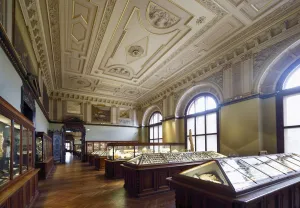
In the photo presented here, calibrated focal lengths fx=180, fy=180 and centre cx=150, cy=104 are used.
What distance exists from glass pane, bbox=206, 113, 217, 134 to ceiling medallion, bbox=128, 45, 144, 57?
4436mm

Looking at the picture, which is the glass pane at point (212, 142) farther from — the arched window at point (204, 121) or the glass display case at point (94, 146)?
the glass display case at point (94, 146)

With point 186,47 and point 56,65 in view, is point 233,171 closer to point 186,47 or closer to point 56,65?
point 186,47

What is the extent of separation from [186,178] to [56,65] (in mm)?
7929

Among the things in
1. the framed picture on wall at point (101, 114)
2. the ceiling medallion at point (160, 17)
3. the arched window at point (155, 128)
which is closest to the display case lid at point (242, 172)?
the ceiling medallion at point (160, 17)

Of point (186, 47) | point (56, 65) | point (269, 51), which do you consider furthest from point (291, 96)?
point (56, 65)

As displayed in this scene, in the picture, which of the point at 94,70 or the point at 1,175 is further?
the point at 94,70

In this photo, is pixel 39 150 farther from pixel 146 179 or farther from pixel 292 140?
pixel 292 140

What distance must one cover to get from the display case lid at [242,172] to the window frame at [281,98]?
269 centimetres

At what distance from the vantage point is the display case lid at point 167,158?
4.61m

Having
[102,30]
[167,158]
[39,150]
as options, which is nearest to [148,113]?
[39,150]

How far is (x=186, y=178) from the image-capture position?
2795 mm

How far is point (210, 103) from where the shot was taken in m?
8.80

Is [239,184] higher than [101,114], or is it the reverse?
[101,114]

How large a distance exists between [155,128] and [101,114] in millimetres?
4306
